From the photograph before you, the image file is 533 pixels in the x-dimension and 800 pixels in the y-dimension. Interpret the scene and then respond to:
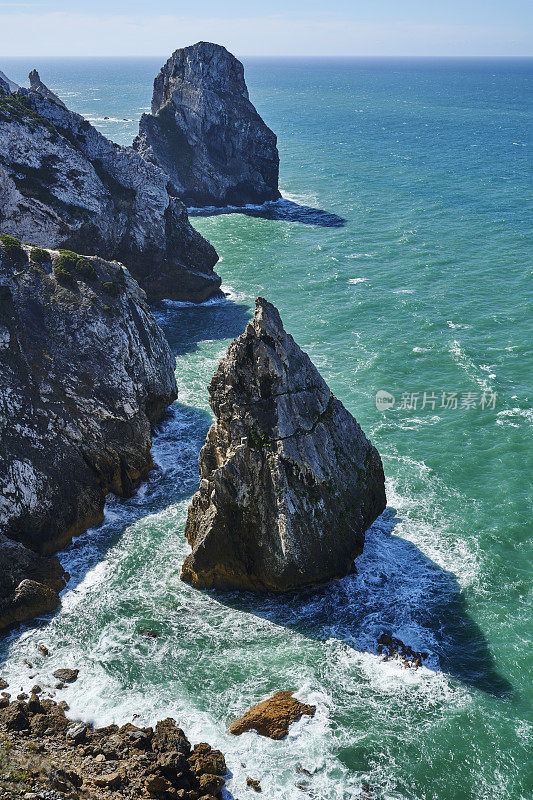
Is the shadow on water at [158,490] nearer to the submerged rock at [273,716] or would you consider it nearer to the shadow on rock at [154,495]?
the shadow on rock at [154,495]

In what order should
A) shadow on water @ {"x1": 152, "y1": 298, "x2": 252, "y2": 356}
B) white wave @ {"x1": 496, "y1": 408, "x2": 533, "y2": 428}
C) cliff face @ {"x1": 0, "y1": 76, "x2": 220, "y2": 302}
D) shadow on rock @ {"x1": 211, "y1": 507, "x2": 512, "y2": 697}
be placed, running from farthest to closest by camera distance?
shadow on water @ {"x1": 152, "y1": 298, "x2": 252, "y2": 356} → cliff face @ {"x1": 0, "y1": 76, "x2": 220, "y2": 302} → white wave @ {"x1": 496, "y1": 408, "x2": 533, "y2": 428} → shadow on rock @ {"x1": 211, "y1": 507, "x2": 512, "y2": 697}

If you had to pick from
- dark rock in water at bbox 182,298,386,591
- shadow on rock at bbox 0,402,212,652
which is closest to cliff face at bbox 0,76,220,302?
shadow on rock at bbox 0,402,212,652

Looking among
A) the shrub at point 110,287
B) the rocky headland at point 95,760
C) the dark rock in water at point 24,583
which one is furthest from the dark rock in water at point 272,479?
the shrub at point 110,287

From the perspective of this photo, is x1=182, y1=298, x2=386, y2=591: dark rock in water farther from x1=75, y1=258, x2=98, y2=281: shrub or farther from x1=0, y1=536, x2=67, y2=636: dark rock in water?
x1=75, y1=258, x2=98, y2=281: shrub

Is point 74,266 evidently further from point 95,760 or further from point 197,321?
point 95,760

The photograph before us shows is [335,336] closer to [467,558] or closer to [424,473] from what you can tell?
[424,473]

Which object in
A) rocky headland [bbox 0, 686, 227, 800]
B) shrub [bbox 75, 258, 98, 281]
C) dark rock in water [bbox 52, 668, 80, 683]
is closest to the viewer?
rocky headland [bbox 0, 686, 227, 800]
